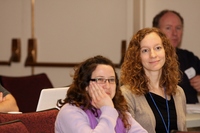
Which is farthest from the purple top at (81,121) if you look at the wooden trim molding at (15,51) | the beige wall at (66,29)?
the wooden trim molding at (15,51)

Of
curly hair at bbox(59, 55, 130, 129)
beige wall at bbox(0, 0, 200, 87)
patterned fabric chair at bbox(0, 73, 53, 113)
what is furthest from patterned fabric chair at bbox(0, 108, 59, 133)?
beige wall at bbox(0, 0, 200, 87)

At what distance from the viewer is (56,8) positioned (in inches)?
272

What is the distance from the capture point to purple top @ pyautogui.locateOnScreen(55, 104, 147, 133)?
8.73 feet

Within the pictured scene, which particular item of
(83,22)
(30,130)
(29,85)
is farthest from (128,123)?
(83,22)

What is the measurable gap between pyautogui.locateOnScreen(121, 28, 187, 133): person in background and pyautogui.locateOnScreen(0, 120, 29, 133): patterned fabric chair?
86 centimetres

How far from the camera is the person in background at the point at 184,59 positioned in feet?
17.2

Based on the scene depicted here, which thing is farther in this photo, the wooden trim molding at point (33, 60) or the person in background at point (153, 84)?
the wooden trim molding at point (33, 60)

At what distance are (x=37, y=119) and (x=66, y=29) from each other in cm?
392

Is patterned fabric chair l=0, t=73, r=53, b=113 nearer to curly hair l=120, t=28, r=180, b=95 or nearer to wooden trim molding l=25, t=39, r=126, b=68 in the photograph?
wooden trim molding l=25, t=39, r=126, b=68

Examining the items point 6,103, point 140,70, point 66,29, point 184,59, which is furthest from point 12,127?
point 66,29

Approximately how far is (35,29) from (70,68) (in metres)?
0.70

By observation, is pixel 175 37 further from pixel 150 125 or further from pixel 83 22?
pixel 150 125

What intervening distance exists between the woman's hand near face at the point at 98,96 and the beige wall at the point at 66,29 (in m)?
3.89

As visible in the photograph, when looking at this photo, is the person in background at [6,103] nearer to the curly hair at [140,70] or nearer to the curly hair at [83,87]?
the curly hair at [140,70]
